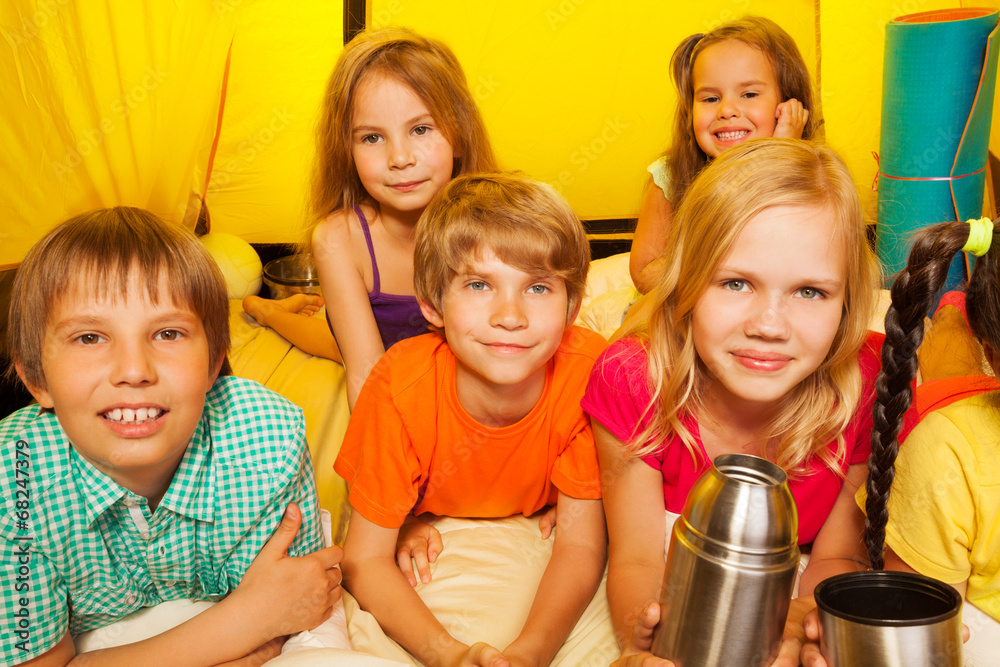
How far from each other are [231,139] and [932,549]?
1.99 metres

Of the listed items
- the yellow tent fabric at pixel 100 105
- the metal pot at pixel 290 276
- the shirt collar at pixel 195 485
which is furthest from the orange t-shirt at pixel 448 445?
the metal pot at pixel 290 276

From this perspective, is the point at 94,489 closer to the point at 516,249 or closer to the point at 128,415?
the point at 128,415

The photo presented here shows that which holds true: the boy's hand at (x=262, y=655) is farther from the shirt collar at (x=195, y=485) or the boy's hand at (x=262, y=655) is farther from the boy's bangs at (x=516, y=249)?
the boy's bangs at (x=516, y=249)

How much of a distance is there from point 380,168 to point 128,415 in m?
0.70

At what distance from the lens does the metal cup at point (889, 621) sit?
619 mm

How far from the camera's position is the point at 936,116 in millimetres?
1811

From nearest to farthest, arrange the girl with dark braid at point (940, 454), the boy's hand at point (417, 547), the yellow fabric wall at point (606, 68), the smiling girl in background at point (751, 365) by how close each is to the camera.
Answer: the girl with dark braid at point (940, 454) → the smiling girl in background at point (751, 365) → the boy's hand at point (417, 547) → the yellow fabric wall at point (606, 68)

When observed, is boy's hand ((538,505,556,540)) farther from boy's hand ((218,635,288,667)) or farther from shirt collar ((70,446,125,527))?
shirt collar ((70,446,125,527))

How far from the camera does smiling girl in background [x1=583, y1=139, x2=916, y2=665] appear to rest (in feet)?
3.05

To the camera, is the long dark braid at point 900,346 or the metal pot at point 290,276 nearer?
the long dark braid at point 900,346

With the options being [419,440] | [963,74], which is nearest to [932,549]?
[419,440]

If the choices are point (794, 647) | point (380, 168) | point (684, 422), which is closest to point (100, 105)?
point (380, 168)

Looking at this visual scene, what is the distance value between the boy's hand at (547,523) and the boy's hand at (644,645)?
0.41 meters

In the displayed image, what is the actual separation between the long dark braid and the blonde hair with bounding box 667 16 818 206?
2.70ft
